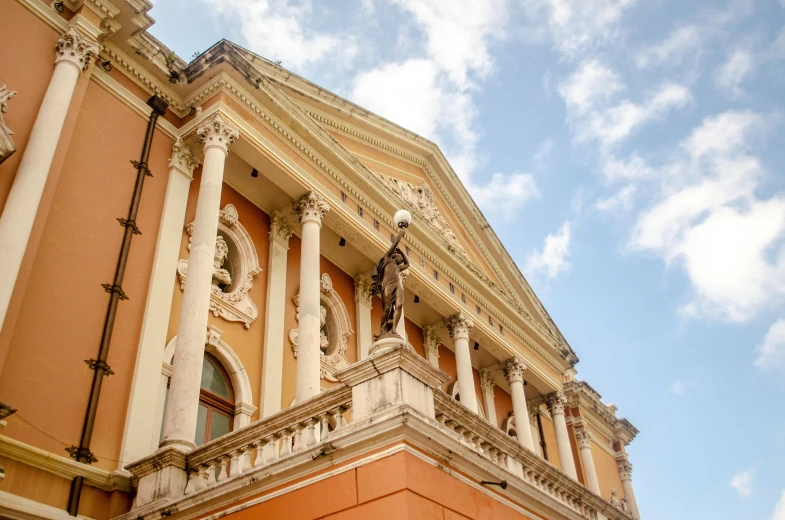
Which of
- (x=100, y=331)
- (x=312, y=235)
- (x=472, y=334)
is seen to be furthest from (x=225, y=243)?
(x=472, y=334)

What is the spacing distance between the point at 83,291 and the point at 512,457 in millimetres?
6542

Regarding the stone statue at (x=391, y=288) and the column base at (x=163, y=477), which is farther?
the column base at (x=163, y=477)

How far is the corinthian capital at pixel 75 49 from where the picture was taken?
11662 millimetres

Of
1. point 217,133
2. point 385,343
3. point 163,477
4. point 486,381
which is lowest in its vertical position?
point 163,477

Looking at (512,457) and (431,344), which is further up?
(431,344)

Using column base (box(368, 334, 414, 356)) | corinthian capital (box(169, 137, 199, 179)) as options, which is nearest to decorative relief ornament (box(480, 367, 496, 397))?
corinthian capital (box(169, 137, 199, 179))

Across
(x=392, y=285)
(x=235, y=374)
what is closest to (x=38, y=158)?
(x=235, y=374)

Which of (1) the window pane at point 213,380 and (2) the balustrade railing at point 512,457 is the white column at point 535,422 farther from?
(1) the window pane at point 213,380

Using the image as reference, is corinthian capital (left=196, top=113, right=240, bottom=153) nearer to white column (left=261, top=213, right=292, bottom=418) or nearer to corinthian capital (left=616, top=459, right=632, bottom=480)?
white column (left=261, top=213, right=292, bottom=418)

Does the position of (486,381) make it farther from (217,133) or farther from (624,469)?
(217,133)

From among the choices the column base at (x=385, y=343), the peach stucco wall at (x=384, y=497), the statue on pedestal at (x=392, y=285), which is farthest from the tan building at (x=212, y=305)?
the statue on pedestal at (x=392, y=285)

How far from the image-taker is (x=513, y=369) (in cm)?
2128

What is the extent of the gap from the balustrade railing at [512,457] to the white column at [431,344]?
8541 mm

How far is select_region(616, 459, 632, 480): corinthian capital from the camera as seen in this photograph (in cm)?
2941
